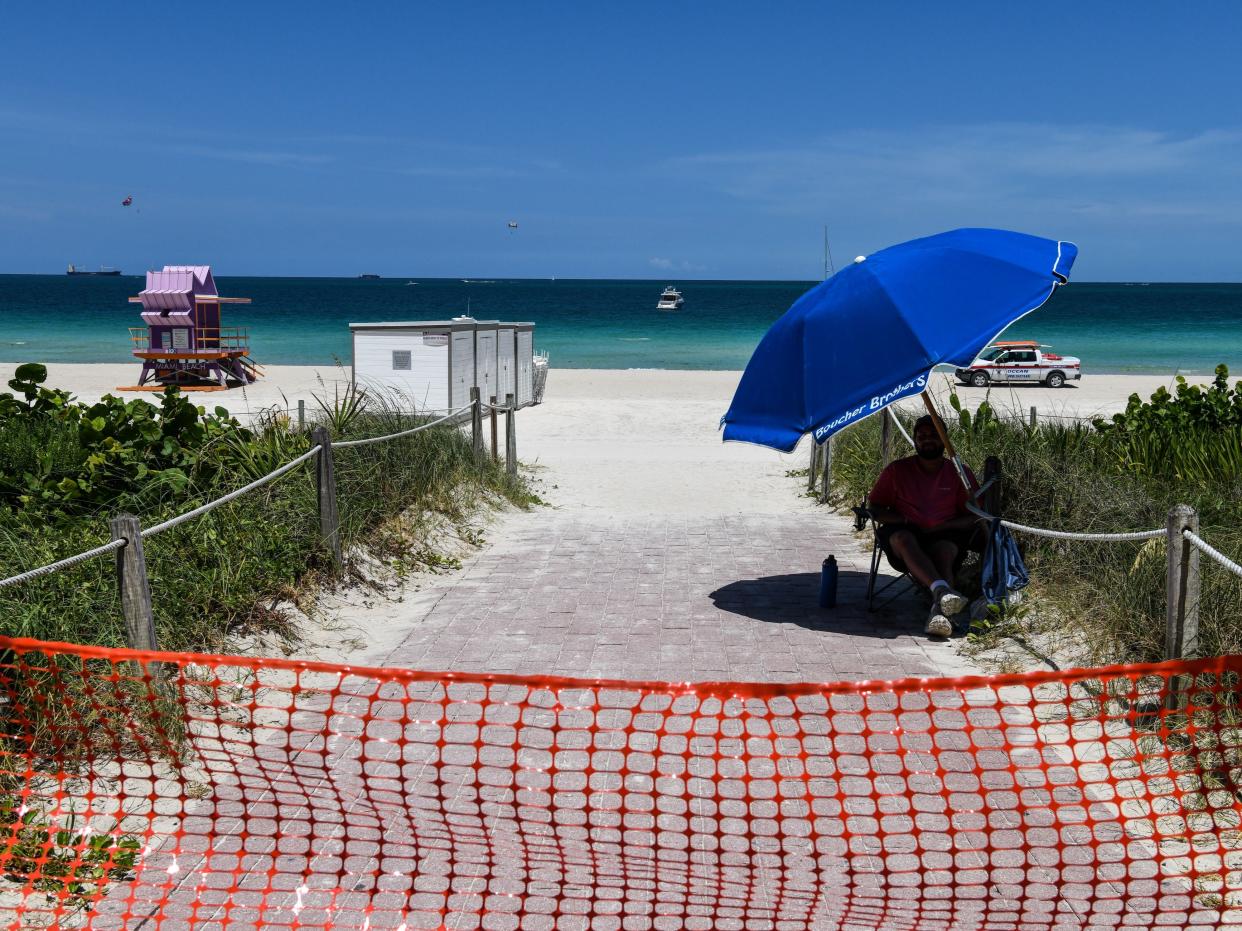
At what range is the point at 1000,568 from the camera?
7277 mm

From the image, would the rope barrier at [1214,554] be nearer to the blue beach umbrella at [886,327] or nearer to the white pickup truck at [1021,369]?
the blue beach umbrella at [886,327]

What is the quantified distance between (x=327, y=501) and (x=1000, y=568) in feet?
14.1

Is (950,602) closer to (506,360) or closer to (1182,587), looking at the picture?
(1182,587)

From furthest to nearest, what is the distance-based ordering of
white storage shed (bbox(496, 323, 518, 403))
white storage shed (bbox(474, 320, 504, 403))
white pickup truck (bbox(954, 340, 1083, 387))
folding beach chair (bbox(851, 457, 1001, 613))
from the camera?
white pickup truck (bbox(954, 340, 1083, 387))
white storage shed (bbox(496, 323, 518, 403))
white storage shed (bbox(474, 320, 504, 403))
folding beach chair (bbox(851, 457, 1001, 613))

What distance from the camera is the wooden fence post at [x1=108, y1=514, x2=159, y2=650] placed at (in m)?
5.10

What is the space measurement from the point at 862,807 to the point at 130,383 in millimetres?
34353

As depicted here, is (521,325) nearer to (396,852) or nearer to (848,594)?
(848,594)

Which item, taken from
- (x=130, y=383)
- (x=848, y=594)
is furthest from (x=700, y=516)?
(x=130, y=383)

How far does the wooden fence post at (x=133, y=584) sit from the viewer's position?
5.10m

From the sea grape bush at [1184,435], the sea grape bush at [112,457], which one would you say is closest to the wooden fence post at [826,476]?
the sea grape bush at [1184,435]

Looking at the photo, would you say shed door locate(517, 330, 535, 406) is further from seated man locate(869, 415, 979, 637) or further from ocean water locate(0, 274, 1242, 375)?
seated man locate(869, 415, 979, 637)

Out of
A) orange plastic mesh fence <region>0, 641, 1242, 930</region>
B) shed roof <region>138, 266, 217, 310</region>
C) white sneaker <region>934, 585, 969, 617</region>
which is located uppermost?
shed roof <region>138, 266, 217, 310</region>

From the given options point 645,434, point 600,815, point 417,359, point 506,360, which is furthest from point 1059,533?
point 506,360

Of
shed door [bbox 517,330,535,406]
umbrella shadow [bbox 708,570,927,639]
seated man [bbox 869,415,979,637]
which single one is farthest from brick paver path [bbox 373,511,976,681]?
shed door [bbox 517,330,535,406]
